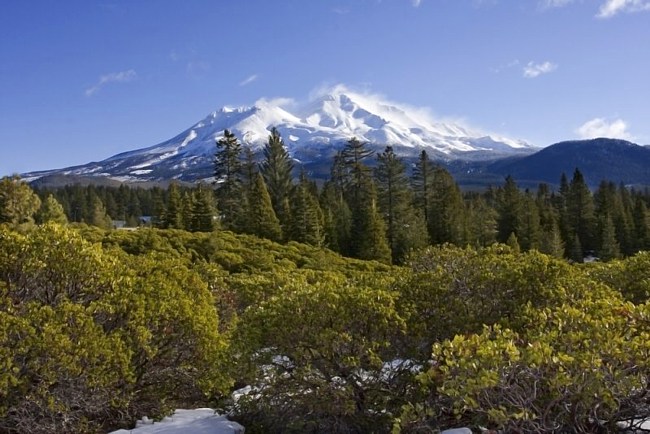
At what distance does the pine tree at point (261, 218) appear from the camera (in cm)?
3359

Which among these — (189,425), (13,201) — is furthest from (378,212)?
(189,425)

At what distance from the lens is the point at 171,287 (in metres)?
7.93

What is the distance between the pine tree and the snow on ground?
25377 millimetres

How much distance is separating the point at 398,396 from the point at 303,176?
1519 inches

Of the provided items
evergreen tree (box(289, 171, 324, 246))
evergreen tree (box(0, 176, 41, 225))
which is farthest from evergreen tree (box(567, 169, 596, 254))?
evergreen tree (box(0, 176, 41, 225))

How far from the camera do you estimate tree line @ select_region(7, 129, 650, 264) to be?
3475 centimetres

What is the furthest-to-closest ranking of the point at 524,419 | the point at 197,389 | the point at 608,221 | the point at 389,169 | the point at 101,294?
the point at 608,221, the point at 389,169, the point at 197,389, the point at 101,294, the point at 524,419

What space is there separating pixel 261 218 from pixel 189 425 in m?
26.3

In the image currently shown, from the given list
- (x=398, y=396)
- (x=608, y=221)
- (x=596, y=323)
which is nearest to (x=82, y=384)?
(x=398, y=396)

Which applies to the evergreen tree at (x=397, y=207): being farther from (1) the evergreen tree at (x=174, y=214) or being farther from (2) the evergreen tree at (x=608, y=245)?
(2) the evergreen tree at (x=608, y=245)

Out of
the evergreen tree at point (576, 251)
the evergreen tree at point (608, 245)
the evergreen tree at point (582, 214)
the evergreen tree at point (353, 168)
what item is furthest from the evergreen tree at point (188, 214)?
the evergreen tree at point (582, 214)

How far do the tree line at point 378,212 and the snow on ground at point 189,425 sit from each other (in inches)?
867

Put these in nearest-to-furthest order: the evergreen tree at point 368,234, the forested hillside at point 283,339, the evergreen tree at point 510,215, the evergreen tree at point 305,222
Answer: the forested hillside at point 283,339 < the evergreen tree at point 368,234 < the evergreen tree at point 305,222 < the evergreen tree at point 510,215

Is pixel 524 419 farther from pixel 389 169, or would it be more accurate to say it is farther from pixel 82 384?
pixel 389 169
